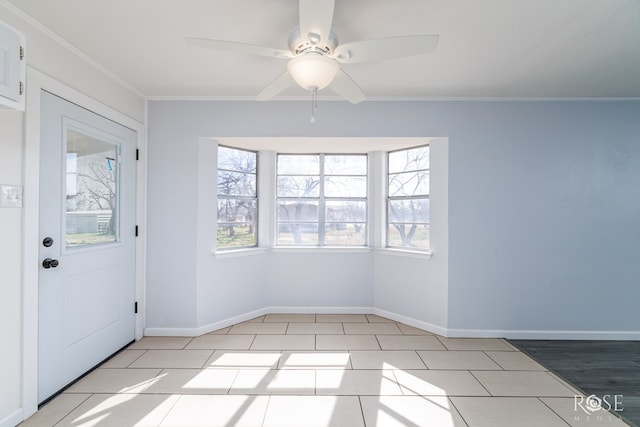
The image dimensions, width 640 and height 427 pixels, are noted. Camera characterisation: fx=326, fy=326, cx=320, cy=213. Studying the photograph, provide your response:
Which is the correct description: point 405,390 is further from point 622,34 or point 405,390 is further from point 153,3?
point 153,3

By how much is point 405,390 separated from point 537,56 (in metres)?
2.69

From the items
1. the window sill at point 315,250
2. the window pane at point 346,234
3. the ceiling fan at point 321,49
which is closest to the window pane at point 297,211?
the window pane at point 346,234

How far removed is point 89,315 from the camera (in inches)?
102

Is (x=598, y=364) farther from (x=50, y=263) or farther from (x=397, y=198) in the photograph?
(x=50, y=263)

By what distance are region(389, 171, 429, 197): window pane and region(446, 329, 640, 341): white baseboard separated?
1521 mm

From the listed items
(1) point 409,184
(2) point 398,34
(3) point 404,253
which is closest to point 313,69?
(2) point 398,34

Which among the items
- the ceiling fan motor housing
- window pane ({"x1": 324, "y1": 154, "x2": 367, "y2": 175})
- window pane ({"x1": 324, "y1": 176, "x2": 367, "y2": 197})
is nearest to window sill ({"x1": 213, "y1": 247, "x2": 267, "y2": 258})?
window pane ({"x1": 324, "y1": 176, "x2": 367, "y2": 197})

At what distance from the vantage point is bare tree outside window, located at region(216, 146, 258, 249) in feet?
12.2

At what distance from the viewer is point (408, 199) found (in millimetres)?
3865

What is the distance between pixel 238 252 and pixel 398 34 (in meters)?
2.67

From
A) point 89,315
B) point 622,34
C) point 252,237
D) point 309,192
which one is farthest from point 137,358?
point 622,34

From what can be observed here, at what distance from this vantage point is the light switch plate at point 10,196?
1878 mm

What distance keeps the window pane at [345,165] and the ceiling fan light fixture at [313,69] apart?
2.31 metres

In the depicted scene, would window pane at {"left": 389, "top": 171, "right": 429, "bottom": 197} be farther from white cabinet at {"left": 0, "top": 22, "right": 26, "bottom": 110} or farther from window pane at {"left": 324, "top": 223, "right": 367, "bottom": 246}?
white cabinet at {"left": 0, "top": 22, "right": 26, "bottom": 110}
